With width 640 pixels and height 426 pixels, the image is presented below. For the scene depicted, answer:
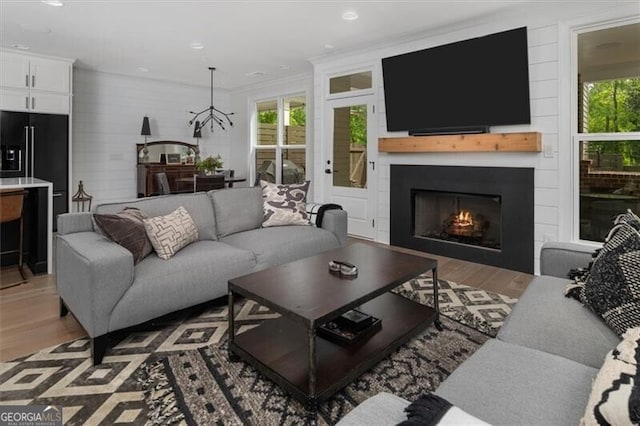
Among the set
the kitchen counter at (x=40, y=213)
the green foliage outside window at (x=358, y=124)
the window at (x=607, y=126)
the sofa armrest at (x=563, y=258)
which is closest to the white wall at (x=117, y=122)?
the kitchen counter at (x=40, y=213)

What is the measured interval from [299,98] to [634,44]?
14.8ft

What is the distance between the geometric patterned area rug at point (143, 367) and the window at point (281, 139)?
436 cm

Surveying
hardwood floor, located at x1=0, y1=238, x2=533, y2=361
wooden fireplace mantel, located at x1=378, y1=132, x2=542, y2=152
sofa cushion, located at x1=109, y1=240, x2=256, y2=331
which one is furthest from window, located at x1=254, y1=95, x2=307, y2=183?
sofa cushion, located at x1=109, y1=240, x2=256, y2=331

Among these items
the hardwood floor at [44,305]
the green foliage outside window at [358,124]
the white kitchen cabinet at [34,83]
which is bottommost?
the hardwood floor at [44,305]

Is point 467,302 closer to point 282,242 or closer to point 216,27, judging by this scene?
point 282,242

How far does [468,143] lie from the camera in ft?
13.0

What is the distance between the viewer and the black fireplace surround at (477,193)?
3740 millimetres

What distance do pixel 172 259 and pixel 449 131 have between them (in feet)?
10.2

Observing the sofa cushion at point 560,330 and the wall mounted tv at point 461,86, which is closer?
the sofa cushion at point 560,330

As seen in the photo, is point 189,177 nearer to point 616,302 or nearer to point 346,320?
point 346,320

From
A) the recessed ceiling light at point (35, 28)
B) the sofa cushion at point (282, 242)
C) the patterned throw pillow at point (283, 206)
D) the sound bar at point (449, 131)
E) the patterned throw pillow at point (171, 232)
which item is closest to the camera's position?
the patterned throw pillow at point (171, 232)

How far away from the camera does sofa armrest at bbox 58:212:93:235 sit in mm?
2531

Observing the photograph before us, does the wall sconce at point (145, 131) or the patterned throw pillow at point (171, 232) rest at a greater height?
the wall sconce at point (145, 131)

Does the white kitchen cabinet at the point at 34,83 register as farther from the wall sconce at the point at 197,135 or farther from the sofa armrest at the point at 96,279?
the sofa armrest at the point at 96,279
